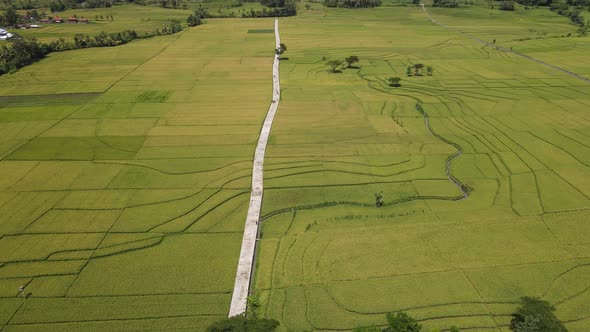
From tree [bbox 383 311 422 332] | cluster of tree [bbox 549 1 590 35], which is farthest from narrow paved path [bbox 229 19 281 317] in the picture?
cluster of tree [bbox 549 1 590 35]

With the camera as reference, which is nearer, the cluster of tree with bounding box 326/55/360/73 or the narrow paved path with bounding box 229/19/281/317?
the narrow paved path with bounding box 229/19/281/317

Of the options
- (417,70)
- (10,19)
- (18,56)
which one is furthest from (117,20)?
(417,70)

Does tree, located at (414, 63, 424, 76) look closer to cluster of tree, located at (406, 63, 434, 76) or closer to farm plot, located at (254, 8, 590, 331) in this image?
cluster of tree, located at (406, 63, 434, 76)

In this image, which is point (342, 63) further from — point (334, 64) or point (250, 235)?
point (250, 235)

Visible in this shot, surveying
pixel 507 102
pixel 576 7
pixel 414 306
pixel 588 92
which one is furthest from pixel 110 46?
pixel 576 7

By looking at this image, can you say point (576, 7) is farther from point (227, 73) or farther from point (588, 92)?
point (227, 73)

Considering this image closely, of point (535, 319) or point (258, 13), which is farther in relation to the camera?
point (258, 13)
